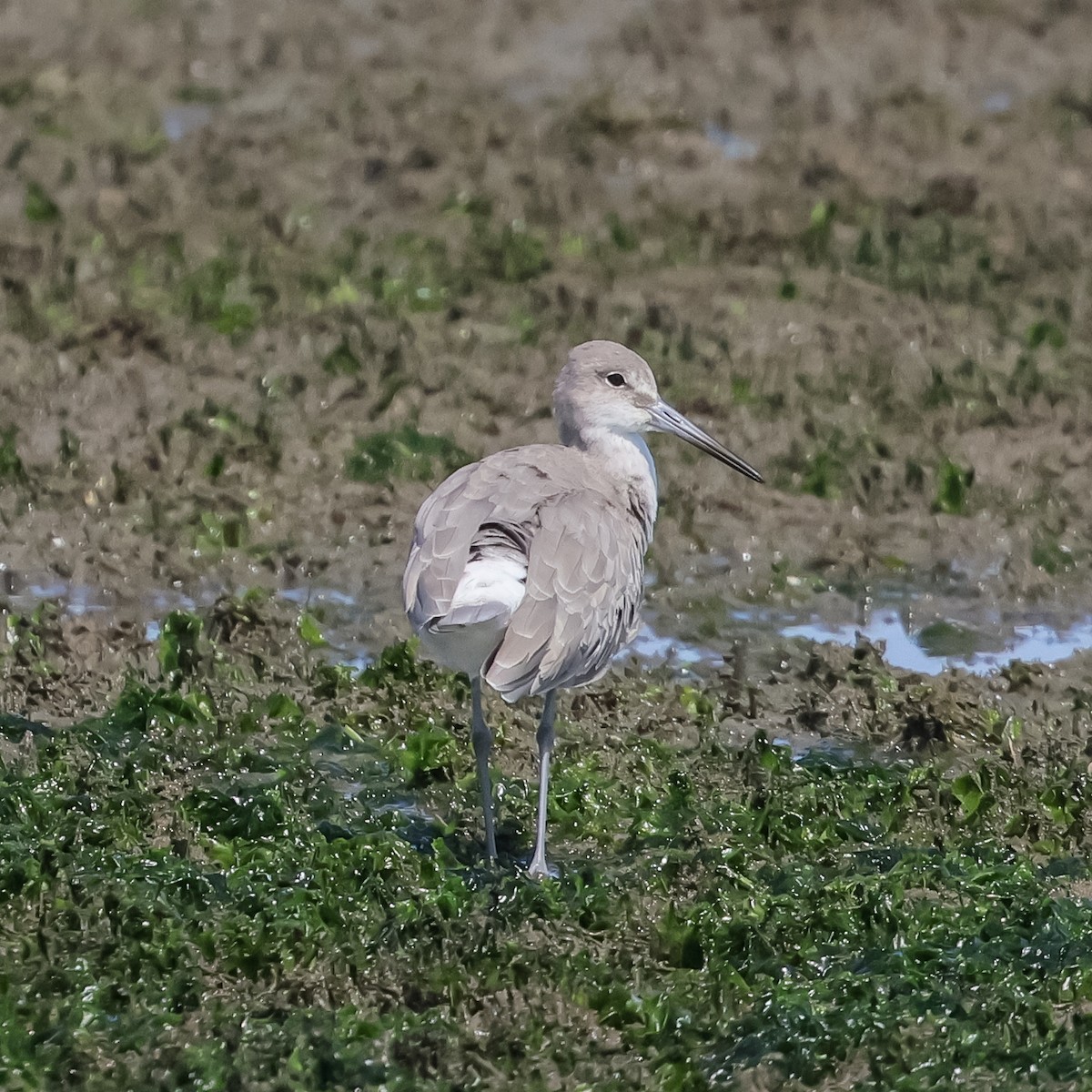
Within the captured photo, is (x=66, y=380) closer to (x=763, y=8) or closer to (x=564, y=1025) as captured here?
(x=564, y=1025)

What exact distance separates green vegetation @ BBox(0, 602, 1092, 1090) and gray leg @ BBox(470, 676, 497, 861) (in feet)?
0.32

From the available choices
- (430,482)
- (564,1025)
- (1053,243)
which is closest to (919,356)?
(1053,243)

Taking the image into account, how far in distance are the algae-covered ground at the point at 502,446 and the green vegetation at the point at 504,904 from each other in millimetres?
16

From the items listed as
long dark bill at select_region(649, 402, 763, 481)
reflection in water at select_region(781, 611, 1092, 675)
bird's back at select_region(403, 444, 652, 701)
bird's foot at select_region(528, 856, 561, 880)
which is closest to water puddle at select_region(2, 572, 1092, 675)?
reflection in water at select_region(781, 611, 1092, 675)

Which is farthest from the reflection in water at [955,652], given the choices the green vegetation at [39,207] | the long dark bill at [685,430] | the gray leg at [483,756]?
the green vegetation at [39,207]

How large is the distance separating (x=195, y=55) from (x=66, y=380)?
17.5ft

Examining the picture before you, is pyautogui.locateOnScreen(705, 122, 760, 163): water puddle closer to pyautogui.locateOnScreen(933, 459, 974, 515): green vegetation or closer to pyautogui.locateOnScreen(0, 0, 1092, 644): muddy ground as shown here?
pyautogui.locateOnScreen(0, 0, 1092, 644): muddy ground

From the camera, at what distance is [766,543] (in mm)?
9031

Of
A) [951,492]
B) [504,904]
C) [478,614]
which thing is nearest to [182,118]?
[951,492]

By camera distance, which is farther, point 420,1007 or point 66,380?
point 66,380

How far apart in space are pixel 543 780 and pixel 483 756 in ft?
0.65

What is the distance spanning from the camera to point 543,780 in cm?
644

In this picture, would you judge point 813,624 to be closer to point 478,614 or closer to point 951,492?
point 951,492

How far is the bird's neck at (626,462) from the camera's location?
23.7ft
